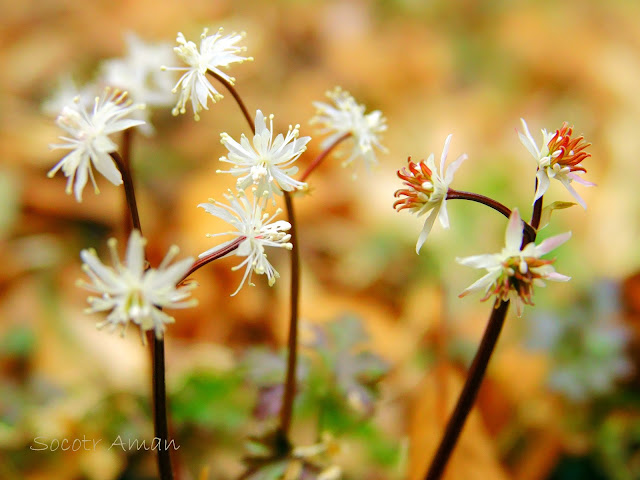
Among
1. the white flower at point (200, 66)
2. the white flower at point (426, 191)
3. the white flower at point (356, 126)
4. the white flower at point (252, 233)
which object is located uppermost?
the white flower at point (200, 66)

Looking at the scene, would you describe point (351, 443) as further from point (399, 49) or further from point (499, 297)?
point (399, 49)

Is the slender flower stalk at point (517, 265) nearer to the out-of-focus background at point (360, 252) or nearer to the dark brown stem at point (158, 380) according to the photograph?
the dark brown stem at point (158, 380)

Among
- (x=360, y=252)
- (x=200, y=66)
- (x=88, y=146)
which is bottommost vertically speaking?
(x=360, y=252)

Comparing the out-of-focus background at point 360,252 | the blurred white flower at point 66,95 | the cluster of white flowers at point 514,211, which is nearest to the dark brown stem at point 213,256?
the cluster of white flowers at point 514,211

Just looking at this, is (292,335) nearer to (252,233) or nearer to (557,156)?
(252,233)

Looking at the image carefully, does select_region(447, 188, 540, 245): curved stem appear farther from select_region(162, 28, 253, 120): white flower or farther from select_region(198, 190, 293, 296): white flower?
select_region(162, 28, 253, 120): white flower

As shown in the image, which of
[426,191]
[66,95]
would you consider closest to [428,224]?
[426,191]

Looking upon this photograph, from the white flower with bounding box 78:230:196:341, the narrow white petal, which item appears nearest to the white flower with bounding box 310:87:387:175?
the narrow white petal
